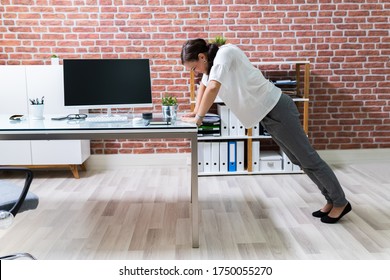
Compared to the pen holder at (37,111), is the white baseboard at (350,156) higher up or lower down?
lower down

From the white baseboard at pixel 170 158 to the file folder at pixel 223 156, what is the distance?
51cm

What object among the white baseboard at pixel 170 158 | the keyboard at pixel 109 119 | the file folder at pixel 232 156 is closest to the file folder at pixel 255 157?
the file folder at pixel 232 156

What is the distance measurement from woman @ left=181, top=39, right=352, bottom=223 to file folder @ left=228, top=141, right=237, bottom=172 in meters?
1.33

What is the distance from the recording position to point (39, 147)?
13.8ft

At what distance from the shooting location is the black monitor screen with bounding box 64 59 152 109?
3176 millimetres

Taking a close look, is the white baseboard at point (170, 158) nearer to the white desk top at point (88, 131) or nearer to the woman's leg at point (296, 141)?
the woman's leg at point (296, 141)

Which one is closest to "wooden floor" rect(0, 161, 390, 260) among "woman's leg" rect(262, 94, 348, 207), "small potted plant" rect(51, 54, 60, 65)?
"woman's leg" rect(262, 94, 348, 207)

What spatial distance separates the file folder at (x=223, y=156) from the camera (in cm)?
428

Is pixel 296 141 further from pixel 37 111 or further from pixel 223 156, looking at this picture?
pixel 37 111

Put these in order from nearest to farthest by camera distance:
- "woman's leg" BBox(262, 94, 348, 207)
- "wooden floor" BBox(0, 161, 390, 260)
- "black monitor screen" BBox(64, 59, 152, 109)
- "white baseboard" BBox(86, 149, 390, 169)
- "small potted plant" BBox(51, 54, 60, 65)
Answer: "wooden floor" BBox(0, 161, 390, 260), "woman's leg" BBox(262, 94, 348, 207), "black monitor screen" BBox(64, 59, 152, 109), "small potted plant" BBox(51, 54, 60, 65), "white baseboard" BBox(86, 149, 390, 169)

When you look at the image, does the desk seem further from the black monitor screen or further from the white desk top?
the black monitor screen

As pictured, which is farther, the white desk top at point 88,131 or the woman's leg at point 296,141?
the woman's leg at point 296,141

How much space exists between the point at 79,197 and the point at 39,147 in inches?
33.9
